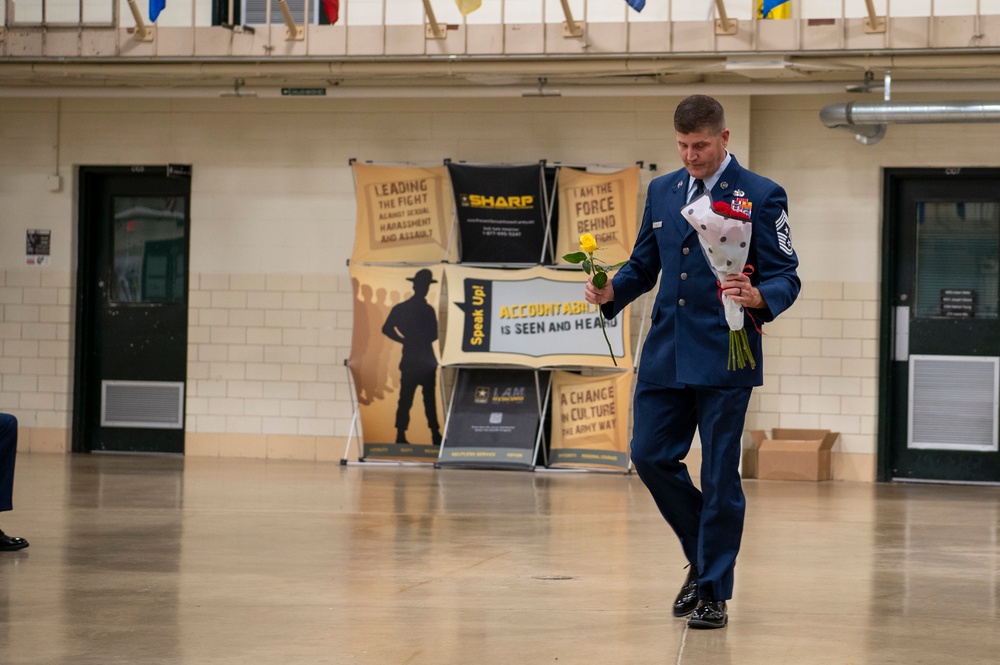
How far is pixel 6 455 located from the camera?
17.7ft

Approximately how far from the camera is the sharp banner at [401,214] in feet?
32.0

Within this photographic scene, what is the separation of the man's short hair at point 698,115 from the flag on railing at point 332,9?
18.9 ft

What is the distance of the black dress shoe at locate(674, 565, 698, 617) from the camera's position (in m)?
4.15

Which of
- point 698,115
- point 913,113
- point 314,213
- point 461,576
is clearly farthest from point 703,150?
point 314,213

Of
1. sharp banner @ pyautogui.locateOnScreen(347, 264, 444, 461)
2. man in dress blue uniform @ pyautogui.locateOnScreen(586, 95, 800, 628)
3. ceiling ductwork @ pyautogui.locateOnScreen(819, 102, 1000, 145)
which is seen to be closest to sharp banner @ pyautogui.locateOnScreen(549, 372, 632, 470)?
sharp banner @ pyautogui.locateOnScreen(347, 264, 444, 461)

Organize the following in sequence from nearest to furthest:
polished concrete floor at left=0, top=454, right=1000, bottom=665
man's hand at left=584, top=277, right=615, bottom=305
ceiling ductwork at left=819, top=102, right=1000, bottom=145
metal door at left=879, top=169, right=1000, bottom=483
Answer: polished concrete floor at left=0, top=454, right=1000, bottom=665 < man's hand at left=584, top=277, right=615, bottom=305 < ceiling ductwork at left=819, top=102, right=1000, bottom=145 < metal door at left=879, top=169, right=1000, bottom=483

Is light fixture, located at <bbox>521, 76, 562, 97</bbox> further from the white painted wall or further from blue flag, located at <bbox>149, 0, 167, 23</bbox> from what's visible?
blue flag, located at <bbox>149, 0, 167, 23</bbox>

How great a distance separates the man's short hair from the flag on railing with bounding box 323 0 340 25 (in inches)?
227

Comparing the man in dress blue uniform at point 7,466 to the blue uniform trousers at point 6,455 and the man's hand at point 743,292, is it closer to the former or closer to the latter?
the blue uniform trousers at point 6,455

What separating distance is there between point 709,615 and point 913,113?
5426mm

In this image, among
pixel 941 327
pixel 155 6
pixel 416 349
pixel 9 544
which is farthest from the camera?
pixel 416 349

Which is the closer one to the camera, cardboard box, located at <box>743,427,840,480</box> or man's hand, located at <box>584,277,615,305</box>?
man's hand, located at <box>584,277,615,305</box>

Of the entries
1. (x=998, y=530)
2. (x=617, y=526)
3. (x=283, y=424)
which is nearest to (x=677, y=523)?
(x=617, y=526)

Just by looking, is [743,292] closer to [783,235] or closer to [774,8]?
[783,235]
